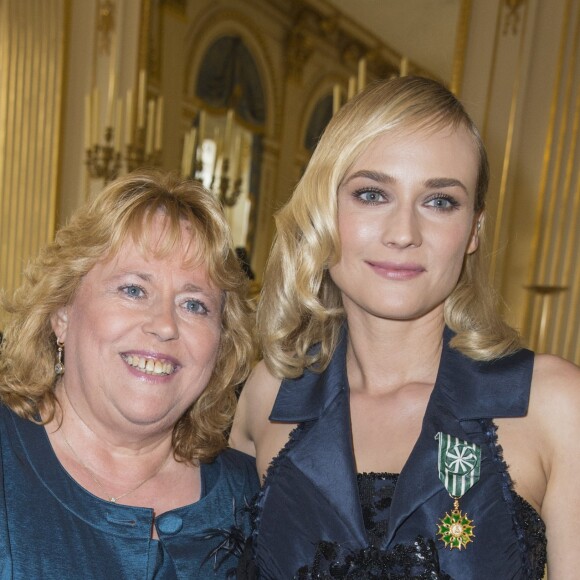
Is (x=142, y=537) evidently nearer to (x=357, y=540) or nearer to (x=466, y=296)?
(x=357, y=540)

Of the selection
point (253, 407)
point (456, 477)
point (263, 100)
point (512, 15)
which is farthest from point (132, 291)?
point (263, 100)

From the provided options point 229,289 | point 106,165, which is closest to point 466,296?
point 229,289

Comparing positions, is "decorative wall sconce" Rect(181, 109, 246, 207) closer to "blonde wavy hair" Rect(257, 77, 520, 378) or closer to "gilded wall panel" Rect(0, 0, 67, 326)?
"gilded wall panel" Rect(0, 0, 67, 326)

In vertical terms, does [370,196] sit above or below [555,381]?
above

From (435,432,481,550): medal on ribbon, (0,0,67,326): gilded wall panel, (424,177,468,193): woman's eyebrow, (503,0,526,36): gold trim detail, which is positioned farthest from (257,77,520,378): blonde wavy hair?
(0,0,67,326): gilded wall panel

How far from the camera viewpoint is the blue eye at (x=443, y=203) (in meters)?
1.65

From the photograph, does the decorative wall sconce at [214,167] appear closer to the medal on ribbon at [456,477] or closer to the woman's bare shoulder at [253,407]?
the woman's bare shoulder at [253,407]

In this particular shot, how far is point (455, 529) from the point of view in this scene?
1.55 meters

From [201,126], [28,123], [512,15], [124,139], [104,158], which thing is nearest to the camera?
[512,15]

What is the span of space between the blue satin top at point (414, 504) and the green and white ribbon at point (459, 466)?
14mm

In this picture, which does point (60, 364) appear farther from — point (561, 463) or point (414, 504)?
point (561, 463)

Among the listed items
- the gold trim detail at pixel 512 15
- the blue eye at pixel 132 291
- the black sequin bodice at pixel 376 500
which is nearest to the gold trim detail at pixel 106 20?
the gold trim detail at pixel 512 15

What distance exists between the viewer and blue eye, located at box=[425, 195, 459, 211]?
1647 mm

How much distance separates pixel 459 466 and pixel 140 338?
0.68 m
